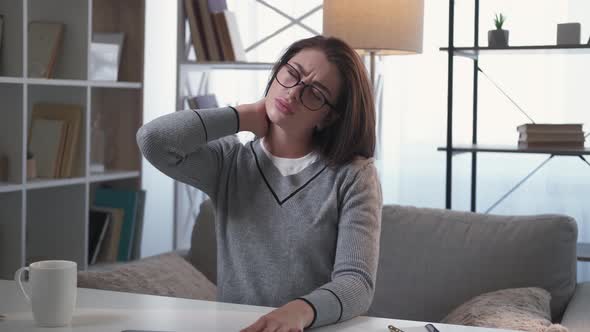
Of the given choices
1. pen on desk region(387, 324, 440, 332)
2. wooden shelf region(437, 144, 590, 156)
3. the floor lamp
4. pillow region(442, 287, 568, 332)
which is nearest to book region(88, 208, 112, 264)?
the floor lamp

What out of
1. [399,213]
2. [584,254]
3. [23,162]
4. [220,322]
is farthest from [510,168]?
[220,322]

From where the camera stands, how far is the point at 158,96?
353 cm

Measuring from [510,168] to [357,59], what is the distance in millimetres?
2168

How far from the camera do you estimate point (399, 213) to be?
2.41 meters

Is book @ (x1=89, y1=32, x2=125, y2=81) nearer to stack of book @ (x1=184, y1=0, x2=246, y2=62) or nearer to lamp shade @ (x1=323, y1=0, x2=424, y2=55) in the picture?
stack of book @ (x1=184, y1=0, x2=246, y2=62)

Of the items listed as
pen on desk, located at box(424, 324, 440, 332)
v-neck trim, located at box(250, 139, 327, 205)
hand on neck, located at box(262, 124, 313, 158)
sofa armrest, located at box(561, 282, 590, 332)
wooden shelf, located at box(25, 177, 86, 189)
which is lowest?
sofa armrest, located at box(561, 282, 590, 332)

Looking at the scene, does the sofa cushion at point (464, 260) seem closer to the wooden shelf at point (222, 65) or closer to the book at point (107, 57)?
the wooden shelf at point (222, 65)

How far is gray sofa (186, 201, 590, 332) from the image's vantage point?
7.23 ft

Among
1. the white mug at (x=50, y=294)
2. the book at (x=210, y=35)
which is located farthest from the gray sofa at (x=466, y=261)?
the book at (x=210, y=35)

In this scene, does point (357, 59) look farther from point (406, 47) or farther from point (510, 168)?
point (510, 168)

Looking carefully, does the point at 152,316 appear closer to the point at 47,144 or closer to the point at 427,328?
the point at 427,328

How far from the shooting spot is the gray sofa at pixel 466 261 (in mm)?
2203

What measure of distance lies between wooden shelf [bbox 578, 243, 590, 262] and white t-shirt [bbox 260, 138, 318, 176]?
1.51m

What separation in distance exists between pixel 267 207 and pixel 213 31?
1.97 meters
